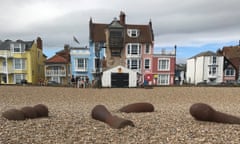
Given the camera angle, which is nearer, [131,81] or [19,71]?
[131,81]

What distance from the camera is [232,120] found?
5867 mm

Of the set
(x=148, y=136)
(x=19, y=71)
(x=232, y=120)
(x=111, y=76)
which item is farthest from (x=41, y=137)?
(x=19, y=71)

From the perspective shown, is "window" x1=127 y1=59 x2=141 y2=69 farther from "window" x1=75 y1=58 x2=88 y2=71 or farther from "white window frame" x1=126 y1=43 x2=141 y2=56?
"window" x1=75 y1=58 x2=88 y2=71

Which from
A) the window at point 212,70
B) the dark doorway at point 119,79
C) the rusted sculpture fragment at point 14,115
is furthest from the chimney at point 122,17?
the rusted sculpture fragment at point 14,115

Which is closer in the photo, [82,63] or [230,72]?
[82,63]

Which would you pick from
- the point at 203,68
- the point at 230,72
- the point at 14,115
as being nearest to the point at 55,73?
the point at 203,68

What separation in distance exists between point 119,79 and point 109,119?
21710 mm

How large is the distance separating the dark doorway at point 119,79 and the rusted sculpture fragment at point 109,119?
20754mm

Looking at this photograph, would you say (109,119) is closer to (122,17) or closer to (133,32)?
(133,32)

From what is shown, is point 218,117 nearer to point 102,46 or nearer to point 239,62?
point 102,46

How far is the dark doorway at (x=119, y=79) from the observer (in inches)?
1066

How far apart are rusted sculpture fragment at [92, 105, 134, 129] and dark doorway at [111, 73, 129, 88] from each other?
2075 cm

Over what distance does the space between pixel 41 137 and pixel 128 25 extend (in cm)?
3179

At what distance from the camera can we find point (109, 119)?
5512mm
